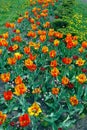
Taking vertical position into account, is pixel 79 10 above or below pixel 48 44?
below

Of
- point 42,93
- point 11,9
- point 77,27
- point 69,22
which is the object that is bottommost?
point 11,9

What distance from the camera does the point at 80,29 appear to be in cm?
1454

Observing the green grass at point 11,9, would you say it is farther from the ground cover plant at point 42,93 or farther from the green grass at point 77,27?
the ground cover plant at point 42,93

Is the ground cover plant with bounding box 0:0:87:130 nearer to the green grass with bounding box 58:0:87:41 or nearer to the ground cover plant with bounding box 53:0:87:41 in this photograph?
the green grass with bounding box 58:0:87:41

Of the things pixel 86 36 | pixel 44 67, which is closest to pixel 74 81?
pixel 44 67

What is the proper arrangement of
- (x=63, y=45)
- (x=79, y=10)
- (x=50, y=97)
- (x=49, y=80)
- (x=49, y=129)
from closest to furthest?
(x=49, y=129), (x=50, y=97), (x=49, y=80), (x=63, y=45), (x=79, y=10)

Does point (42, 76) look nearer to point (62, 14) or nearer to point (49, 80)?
point (49, 80)

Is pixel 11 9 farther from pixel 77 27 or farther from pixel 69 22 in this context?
pixel 77 27

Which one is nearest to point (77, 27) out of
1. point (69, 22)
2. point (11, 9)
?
point (69, 22)

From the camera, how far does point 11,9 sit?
61.2 ft

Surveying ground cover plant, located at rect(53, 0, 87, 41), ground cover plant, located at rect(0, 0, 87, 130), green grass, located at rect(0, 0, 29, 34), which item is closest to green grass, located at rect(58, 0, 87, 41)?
ground cover plant, located at rect(53, 0, 87, 41)

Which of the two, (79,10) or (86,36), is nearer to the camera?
(86,36)

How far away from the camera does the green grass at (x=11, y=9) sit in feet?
54.2

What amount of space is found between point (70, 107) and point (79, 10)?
11099mm
